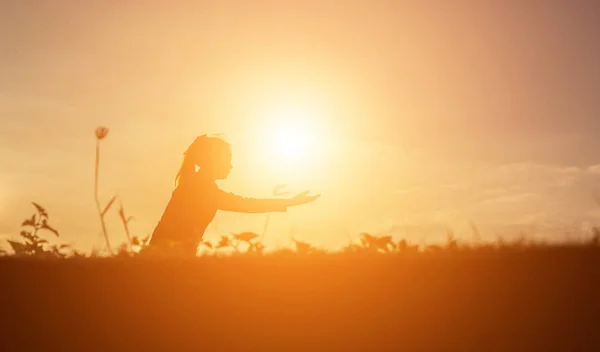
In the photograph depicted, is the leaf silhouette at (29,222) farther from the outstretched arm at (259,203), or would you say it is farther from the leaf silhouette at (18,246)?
the outstretched arm at (259,203)

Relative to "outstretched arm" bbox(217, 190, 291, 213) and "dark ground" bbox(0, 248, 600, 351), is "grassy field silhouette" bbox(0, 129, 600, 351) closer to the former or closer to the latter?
"dark ground" bbox(0, 248, 600, 351)

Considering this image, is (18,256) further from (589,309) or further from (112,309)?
(589,309)

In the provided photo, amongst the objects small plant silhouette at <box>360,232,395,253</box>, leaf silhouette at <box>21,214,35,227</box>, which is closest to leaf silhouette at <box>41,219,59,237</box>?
leaf silhouette at <box>21,214,35,227</box>

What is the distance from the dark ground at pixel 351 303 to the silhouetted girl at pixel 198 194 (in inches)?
161

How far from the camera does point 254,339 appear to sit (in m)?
3.60

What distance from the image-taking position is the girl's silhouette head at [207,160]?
8.45m

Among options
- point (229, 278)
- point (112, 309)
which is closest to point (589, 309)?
point (229, 278)

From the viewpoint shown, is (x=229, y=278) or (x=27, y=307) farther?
(x=27, y=307)

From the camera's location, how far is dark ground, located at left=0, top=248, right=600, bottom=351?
3410mm

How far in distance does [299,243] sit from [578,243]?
1578 millimetres

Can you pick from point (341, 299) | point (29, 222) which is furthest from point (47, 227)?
point (341, 299)

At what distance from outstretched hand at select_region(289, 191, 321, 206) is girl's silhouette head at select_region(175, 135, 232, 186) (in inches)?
61.0

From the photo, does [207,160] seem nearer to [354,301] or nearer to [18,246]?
[18,246]

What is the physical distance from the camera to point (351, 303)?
3520mm
